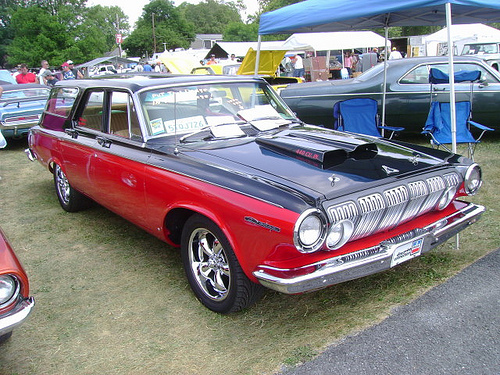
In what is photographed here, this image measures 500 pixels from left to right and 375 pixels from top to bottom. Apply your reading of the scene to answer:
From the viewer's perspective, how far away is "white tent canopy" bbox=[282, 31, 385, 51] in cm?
1839

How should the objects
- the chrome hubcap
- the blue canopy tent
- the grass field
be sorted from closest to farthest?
the grass field, the blue canopy tent, the chrome hubcap

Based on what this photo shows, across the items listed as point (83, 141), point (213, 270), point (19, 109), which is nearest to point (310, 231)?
point (213, 270)

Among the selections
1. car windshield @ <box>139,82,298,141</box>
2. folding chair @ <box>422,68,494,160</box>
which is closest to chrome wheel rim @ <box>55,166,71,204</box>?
car windshield @ <box>139,82,298,141</box>

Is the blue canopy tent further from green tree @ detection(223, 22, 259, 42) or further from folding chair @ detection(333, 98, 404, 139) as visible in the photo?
green tree @ detection(223, 22, 259, 42)

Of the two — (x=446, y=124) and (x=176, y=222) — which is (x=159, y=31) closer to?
(x=446, y=124)

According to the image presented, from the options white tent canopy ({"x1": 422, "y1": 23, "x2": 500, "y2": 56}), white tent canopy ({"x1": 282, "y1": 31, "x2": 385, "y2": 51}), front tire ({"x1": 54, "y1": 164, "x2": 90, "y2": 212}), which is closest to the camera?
front tire ({"x1": 54, "y1": 164, "x2": 90, "y2": 212})

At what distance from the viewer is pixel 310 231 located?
2650 mm

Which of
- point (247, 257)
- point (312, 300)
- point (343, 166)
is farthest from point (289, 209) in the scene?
point (312, 300)

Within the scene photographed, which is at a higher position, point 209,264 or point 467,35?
point 467,35

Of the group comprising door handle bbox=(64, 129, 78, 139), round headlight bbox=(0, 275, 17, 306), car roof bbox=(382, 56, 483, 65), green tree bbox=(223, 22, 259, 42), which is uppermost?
green tree bbox=(223, 22, 259, 42)

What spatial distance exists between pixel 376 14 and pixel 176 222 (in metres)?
2.86

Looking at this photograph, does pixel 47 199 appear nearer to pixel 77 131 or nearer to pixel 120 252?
pixel 77 131

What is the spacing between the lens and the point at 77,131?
194 inches

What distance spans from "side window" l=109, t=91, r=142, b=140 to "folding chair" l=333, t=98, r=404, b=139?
3.41 m
